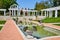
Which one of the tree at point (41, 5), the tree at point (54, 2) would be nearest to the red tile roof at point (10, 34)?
the tree at point (41, 5)

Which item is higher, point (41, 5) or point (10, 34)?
point (10, 34)

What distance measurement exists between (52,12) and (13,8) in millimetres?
11607

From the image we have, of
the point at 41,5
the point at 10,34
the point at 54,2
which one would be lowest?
the point at 41,5

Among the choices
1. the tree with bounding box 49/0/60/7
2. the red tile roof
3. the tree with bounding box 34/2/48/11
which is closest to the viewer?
the red tile roof

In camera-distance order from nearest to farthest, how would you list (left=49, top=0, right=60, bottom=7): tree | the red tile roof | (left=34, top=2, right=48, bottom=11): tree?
the red tile roof < (left=34, top=2, right=48, bottom=11): tree < (left=49, top=0, right=60, bottom=7): tree

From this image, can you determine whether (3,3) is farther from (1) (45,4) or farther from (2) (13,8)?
(1) (45,4)

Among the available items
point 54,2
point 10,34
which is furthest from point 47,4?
point 10,34

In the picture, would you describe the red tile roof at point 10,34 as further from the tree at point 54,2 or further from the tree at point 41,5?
the tree at point 54,2

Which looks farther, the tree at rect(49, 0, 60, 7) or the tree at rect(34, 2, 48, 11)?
the tree at rect(49, 0, 60, 7)

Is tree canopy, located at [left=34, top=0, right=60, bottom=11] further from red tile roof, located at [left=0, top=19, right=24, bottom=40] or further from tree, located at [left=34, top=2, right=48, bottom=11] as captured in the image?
red tile roof, located at [left=0, top=19, right=24, bottom=40]

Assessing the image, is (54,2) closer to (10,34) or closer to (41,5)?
(41,5)

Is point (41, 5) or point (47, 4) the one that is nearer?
point (41, 5)

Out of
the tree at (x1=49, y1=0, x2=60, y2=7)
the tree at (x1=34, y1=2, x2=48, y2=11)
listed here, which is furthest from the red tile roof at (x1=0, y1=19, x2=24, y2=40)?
the tree at (x1=49, y1=0, x2=60, y2=7)

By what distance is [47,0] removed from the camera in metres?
54.0
